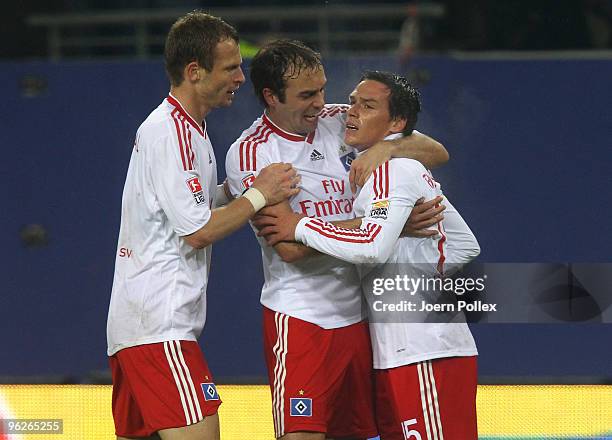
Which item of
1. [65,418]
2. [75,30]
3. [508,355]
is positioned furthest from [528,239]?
[75,30]

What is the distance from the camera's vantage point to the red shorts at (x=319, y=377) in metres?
3.45

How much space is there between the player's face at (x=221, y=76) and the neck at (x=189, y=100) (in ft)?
0.07

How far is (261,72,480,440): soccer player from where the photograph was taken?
3.31 meters

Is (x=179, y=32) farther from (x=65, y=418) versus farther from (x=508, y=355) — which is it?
(x=508, y=355)

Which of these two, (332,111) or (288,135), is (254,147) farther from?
(332,111)

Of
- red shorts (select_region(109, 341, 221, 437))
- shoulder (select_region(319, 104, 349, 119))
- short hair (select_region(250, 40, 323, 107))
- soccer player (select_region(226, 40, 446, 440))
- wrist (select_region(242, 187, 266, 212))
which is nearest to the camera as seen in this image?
red shorts (select_region(109, 341, 221, 437))

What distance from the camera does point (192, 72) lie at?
11.2 ft

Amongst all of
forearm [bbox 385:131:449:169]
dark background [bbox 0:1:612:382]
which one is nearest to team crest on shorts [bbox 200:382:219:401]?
forearm [bbox 385:131:449:169]

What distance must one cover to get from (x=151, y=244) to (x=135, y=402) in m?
0.50

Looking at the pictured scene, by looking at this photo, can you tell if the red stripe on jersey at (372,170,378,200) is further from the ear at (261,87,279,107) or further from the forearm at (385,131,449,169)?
the ear at (261,87,279,107)

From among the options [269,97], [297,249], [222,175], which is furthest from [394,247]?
[222,175]

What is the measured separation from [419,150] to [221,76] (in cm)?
71

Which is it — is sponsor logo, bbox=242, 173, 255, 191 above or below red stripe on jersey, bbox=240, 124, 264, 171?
below

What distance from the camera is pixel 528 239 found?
5.39 metres
